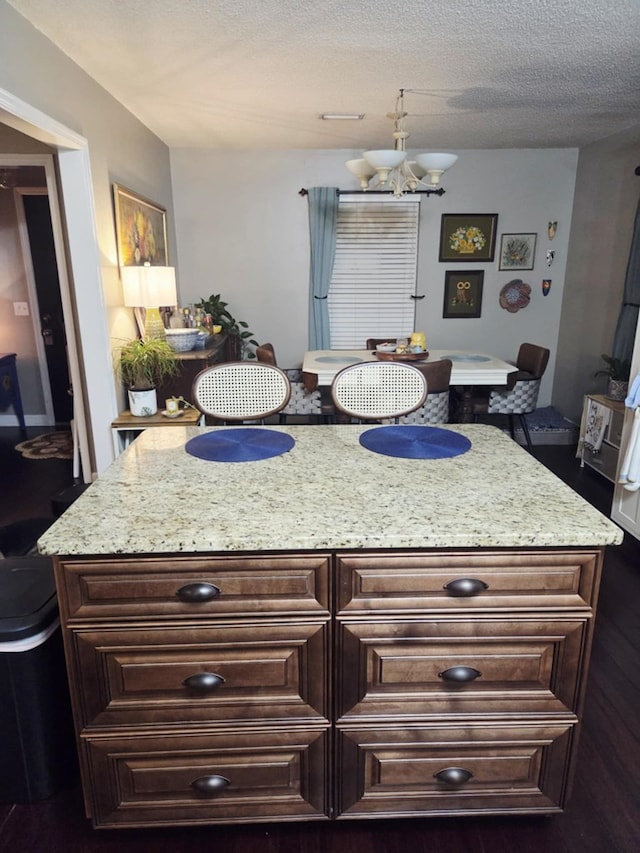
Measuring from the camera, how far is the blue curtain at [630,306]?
13.0 feet

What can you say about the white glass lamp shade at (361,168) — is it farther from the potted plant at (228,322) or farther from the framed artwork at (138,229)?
the potted plant at (228,322)

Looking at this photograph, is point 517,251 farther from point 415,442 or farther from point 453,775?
point 453,775

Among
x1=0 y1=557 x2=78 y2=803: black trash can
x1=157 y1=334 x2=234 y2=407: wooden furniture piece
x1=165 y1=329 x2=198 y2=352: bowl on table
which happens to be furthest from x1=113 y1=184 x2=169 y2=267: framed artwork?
x1=0 y1=557 x2=78 y2=803: black trash can

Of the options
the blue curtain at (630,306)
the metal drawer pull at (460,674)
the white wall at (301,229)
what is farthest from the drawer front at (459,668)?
the white wall at (301,229)

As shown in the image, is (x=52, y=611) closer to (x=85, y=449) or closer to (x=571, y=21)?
(x=85, y=449)

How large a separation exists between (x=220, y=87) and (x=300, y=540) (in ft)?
9.80

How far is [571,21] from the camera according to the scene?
237cm

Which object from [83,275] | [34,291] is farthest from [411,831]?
[34,291]

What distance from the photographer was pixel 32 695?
153 cm

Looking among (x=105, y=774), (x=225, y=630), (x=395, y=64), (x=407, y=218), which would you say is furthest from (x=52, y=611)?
(x=407, y=218)

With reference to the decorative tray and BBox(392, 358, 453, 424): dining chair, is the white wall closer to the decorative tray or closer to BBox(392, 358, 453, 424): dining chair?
the decorative tray

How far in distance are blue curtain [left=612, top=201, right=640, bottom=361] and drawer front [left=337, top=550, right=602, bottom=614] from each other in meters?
3.29

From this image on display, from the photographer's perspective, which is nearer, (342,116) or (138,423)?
(138,423)

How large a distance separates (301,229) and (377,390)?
11.1ft
